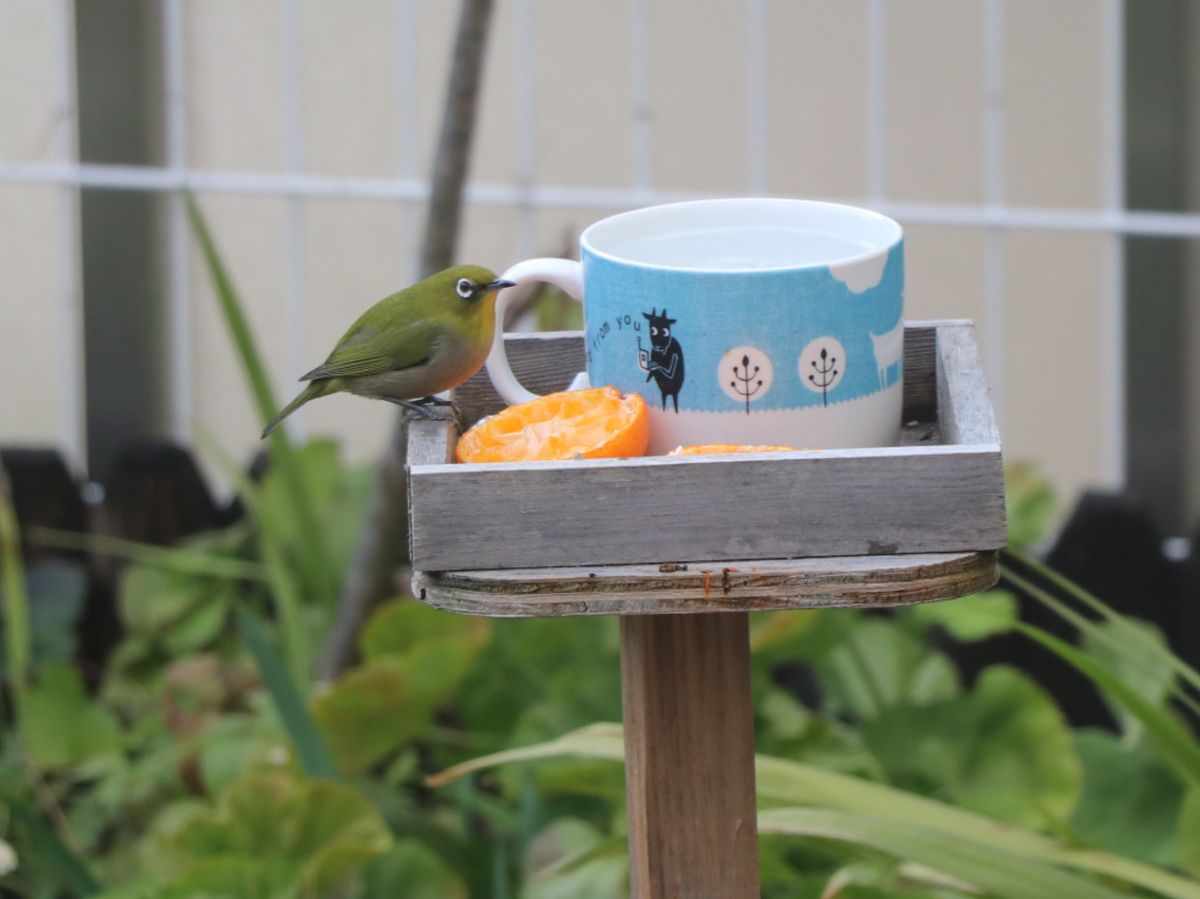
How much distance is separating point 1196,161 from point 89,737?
2291mm

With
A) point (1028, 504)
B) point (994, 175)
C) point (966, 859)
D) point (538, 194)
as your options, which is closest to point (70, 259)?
point (538, 194)

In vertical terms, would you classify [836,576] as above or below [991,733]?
above

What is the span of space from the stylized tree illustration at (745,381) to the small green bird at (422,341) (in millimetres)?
279

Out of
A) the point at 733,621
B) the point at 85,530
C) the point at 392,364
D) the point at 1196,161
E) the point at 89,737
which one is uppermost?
the point at 1196,161

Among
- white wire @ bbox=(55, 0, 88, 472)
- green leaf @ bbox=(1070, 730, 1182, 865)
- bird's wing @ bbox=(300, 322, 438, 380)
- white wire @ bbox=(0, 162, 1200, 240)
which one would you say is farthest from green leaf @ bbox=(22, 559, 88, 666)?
green leaf @ bbox=(1070, 730, 1182, 865)

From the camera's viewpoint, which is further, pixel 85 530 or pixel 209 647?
pixel 85 530

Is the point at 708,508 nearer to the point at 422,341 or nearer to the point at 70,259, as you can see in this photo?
the point at 422,341

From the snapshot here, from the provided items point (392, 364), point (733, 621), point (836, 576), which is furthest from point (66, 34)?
point (836, 576)

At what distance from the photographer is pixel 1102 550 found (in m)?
3.16

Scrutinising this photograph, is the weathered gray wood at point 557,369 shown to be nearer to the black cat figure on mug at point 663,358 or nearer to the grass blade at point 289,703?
the black cat figure on mug at point 663,358

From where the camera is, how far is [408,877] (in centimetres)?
251

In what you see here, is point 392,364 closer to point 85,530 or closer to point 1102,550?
point 1102,550

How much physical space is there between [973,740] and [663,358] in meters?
1.49

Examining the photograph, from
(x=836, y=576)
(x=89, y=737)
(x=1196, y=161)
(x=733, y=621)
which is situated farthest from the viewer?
(x=1196, y=161)
